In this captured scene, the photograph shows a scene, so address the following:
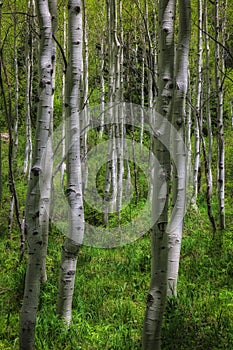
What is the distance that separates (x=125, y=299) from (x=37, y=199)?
2.46 m

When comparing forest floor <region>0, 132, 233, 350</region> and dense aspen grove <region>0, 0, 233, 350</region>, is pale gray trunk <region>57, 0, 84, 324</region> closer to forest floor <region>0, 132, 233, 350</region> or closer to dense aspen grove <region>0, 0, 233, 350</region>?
dense aspen grove <region>0, 0, 233, 350</region>

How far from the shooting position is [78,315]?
4.22m

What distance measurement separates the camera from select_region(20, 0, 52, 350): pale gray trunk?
289 centimetres

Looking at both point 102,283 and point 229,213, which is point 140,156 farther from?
point 102,283

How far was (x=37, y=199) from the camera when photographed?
289 centimetres

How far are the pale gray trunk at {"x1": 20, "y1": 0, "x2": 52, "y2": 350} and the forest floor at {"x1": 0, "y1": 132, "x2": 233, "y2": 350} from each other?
659 millimetres

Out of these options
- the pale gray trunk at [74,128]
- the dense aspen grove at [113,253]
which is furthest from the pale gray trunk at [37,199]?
the pale gray trunk at [74,128]

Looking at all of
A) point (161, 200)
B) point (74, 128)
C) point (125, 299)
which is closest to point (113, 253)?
point (125, 299)

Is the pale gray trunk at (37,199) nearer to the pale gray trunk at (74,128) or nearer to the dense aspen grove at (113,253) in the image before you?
the dense aspen grove at (113,253)

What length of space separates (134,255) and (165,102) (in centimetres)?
394

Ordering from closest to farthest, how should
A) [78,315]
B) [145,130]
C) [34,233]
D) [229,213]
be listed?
[34,233] → [78,315] → [229,213] → [145,130]

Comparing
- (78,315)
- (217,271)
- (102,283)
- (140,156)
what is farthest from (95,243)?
(140,156)

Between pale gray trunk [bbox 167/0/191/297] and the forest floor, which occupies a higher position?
pale gray trunk [bbox 167/0/191/297]

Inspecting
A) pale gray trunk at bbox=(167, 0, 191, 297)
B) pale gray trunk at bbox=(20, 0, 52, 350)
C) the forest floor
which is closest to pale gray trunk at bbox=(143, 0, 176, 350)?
pale gray trunk at bbox=(167, 0, 191, 297)
